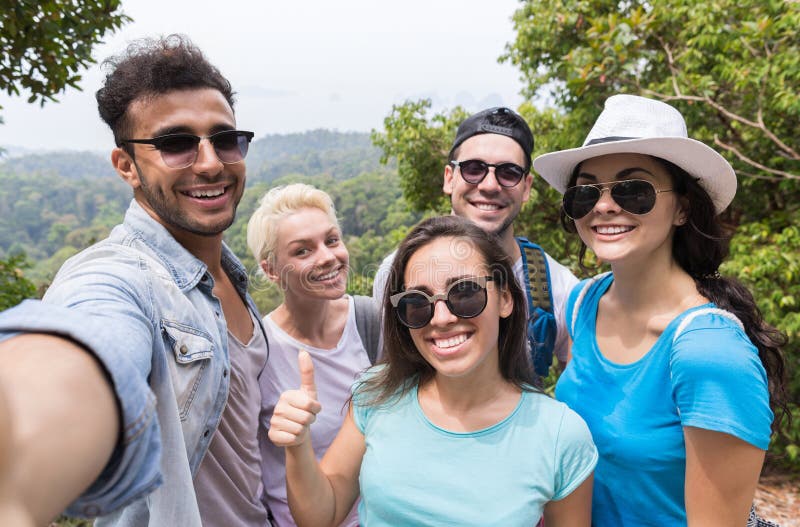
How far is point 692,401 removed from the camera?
1.60m

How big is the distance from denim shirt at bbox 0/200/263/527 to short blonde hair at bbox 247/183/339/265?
717mm

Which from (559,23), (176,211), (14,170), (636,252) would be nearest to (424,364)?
(636,252)

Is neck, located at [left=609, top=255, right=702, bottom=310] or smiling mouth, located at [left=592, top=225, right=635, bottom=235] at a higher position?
smiling mouth, located at [left=592, top=225, right=635, bottom=235]

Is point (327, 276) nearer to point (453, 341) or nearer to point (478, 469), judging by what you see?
point (453, 341)

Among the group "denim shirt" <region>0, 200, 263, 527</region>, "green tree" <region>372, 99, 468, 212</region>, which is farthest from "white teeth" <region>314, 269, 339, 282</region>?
"green tree" <region>372, 99, 468, 212</region>

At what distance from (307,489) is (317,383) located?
2.12 feet

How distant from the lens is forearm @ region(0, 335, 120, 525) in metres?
0.68

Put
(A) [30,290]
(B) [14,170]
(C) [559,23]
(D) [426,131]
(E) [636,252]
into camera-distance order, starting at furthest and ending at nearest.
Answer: (B) [14,170] → (D) [426,131] → (C) [559,23] → (A) [30,290] → (E) [636,252]

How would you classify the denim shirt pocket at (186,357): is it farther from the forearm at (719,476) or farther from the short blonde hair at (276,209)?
the forearm at (719,476)

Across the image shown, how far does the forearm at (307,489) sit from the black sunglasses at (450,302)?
0.56 metres

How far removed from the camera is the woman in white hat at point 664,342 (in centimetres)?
158

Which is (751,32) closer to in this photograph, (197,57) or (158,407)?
(197,57)

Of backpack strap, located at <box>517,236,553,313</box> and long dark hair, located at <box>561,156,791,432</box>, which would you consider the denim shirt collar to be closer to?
backpack strap, located at <box>517,236,553,313</box>

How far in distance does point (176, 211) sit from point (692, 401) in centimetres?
185
